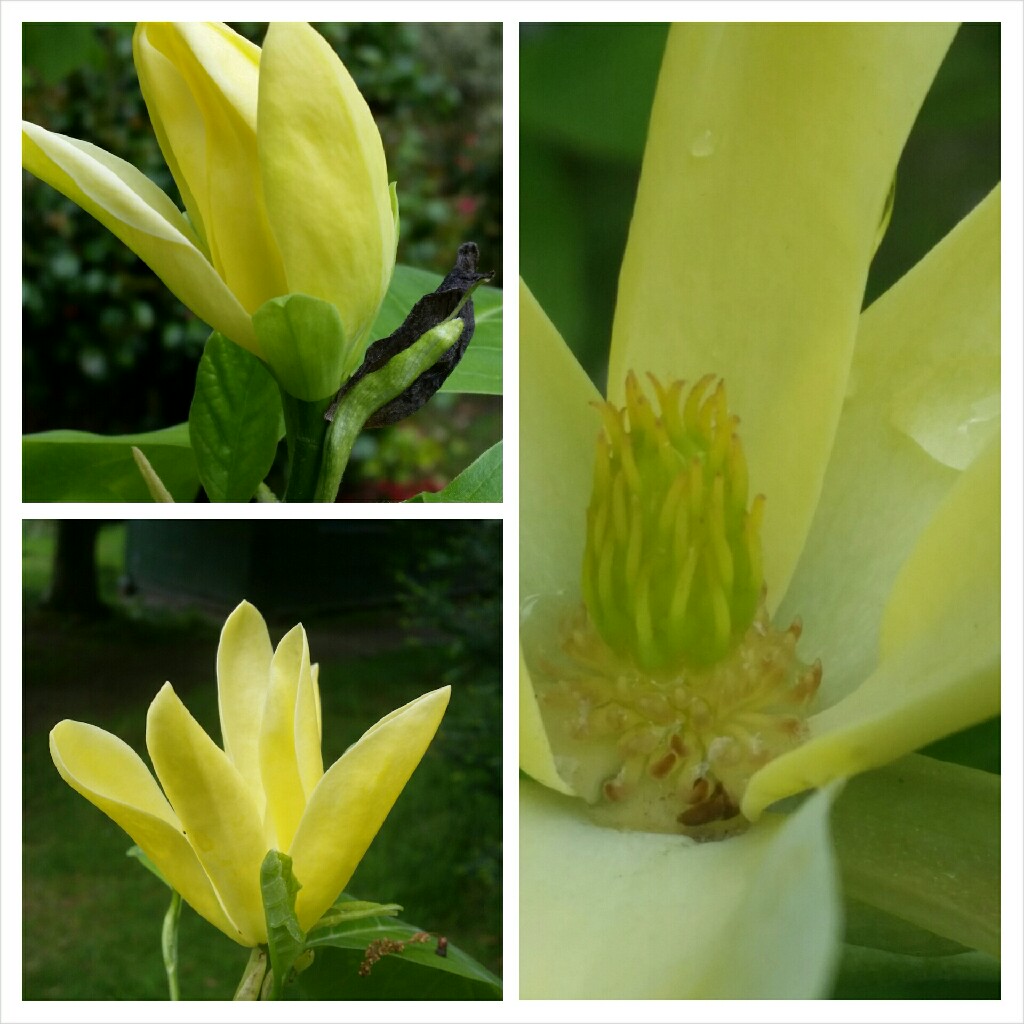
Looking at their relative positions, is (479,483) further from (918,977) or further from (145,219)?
(918,977)

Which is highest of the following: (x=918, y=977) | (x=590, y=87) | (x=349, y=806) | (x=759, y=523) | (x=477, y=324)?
(x=590, y=87)

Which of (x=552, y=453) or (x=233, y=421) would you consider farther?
(x=552, y=453)

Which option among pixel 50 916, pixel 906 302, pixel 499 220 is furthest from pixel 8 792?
pixel 906 302

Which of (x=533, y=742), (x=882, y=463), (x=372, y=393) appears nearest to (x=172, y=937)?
(x=533, y=742)

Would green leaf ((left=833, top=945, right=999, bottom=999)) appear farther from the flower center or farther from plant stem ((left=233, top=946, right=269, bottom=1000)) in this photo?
plant stem ((left=233, top=946, right=269, bottom=1000))

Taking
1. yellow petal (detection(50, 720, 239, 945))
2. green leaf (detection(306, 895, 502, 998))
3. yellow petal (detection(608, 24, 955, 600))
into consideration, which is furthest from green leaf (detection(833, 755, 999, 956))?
yellow petal (detection(50, 720, 239, 945))

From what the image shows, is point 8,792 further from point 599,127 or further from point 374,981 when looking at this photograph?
point 599,127
